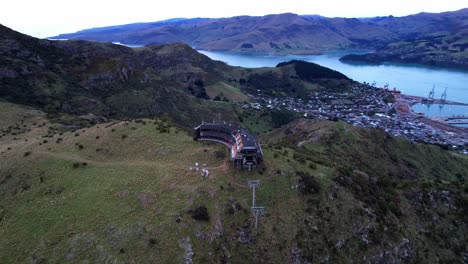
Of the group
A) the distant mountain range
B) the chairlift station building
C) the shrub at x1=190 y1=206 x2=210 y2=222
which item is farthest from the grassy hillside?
the distant mountain range

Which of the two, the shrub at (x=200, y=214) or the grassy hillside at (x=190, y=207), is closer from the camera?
the grassy hillside at (x=190, y=207)

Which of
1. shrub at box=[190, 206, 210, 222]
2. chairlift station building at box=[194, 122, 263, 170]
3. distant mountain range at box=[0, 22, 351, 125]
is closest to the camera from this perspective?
shrub at box=[190, 206, 210, 222]

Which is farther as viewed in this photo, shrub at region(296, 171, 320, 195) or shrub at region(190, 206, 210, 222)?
shrub at region(296, 171, 320, 195)

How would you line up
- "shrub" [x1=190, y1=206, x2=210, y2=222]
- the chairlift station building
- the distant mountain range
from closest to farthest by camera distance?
"shrub" [x1=190, y1=206, x2=210, y2=222], the chairlift station building, the distant mountain range

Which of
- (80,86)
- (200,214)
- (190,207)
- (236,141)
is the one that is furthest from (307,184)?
(80,86)

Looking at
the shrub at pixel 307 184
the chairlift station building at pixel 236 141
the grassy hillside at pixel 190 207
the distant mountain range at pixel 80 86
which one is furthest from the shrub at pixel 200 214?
the distant mountain range at pixel 80 86

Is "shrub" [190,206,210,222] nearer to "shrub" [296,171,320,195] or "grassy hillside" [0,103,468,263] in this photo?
"grassy hillside" [0,103,468,263]

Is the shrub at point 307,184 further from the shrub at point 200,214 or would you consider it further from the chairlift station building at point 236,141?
the shrub at point 200,214

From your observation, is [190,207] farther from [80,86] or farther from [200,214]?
[80,86]

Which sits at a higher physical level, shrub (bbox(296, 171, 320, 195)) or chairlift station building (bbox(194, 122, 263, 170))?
chairlift station building (bbox(194, 122, 263, 170))

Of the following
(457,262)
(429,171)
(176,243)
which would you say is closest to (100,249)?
(176,243)
